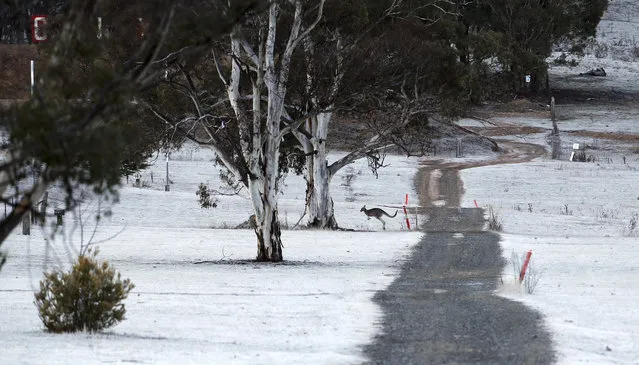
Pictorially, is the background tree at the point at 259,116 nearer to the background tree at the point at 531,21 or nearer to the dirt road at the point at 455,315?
the dirt road at the point at 455,315

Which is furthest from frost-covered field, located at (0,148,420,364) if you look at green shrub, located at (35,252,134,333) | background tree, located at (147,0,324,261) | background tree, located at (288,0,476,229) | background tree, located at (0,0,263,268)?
background tree, located at (288,0,476,229)

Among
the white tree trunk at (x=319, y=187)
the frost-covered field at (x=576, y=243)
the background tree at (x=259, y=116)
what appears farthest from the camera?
the white tree trunk at (x=319, y=187)

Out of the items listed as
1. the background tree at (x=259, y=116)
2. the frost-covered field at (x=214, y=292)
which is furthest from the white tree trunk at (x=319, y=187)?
Result: the background tree at (x=259, y=116)

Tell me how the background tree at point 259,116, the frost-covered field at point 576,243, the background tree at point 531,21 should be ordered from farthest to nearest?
the background tree at point 531,21 → the background tree at point 259,116 → the frost-covered field at point 576,243

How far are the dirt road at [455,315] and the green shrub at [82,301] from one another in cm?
271

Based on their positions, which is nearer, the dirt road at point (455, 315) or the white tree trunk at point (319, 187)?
the dirt road at point (455, 315)

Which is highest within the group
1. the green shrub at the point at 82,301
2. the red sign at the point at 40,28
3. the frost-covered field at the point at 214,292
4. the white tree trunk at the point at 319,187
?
the red sign at the point at 40,28

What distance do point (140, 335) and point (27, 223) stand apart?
16.0 metres

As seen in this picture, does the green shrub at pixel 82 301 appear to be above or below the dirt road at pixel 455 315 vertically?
above

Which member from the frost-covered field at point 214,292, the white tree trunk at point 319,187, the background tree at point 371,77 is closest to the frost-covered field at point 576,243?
the frost-covered field at point 214,292

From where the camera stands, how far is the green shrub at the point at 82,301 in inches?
452

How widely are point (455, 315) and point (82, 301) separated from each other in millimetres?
4490

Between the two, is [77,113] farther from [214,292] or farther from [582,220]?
[582,220]

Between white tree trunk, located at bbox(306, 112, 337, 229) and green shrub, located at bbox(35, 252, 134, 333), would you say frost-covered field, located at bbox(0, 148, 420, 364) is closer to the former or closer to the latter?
green shrub, located at bbox(35, 252, 134, 333)
